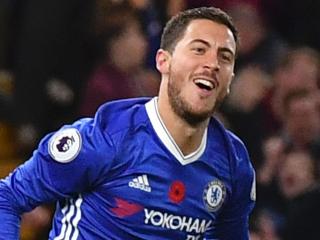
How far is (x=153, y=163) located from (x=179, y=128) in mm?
112

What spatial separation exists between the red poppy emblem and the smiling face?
0.15 m

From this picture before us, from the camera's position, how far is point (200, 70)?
→ 2615mm

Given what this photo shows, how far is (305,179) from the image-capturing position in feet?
12.8

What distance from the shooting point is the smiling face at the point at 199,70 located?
2.62 m

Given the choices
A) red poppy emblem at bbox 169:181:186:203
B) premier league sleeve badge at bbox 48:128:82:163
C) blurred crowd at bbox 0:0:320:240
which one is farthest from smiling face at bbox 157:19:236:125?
blurred crowd at bbox 0:0:320:240

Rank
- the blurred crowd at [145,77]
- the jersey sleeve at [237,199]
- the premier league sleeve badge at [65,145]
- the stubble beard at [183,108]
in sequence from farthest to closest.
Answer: the blurred crowd at [145,77] → the jersey sleeve at [237,199] → the stubble beard at [183,108] → the premier league sleeve badge at [65,145]

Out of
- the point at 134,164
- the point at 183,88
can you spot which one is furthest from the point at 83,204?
the point at 183,88

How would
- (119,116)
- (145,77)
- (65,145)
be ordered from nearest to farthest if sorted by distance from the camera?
(65,145), (119,116), (145,77)

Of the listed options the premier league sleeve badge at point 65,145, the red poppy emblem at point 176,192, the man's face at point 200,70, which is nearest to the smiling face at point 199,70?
the man's face at point 200,70

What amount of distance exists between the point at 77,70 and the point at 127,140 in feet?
4.85

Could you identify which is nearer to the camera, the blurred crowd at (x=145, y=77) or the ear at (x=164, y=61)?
the ear at (x=164, y=61)

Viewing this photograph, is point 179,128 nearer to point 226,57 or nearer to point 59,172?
point 226,57

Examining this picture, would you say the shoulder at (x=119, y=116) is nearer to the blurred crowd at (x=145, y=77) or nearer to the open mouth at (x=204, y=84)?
the open mouth at (x=204, y=84)

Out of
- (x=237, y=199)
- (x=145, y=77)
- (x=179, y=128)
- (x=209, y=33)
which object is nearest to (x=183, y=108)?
(x=179, y=128)
